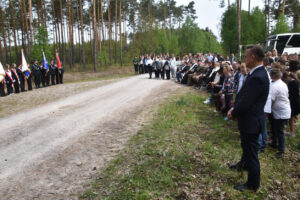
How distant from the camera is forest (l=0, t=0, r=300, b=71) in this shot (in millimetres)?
30312

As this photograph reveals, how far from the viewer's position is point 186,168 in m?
4.80

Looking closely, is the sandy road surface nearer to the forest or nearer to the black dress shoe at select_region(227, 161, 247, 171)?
the black dress shoe at select_region(227, 161, 247, 171)

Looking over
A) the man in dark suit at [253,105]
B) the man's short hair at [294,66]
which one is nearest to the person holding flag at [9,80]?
the man's short hair at [294,66]

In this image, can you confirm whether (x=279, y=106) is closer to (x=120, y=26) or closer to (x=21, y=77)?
(x=21, y=77)

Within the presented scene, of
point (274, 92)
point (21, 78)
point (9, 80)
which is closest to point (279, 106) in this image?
point (274, 92)

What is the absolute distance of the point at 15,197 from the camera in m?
3.86

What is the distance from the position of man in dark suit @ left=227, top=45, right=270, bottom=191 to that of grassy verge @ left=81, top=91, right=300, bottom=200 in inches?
32.0

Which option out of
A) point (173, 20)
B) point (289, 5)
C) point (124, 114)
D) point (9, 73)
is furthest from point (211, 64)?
point (173, 20)

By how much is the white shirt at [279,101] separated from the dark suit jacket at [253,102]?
6.70 feet

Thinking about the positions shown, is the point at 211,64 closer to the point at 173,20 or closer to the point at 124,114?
the point at 124,114

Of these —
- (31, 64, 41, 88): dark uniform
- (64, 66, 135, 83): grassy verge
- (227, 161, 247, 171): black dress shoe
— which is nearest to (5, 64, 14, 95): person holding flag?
(31, 64, 41, 88): dark uniform

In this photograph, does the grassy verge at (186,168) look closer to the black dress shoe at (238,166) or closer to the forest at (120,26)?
the black dress shoe at (238,166)

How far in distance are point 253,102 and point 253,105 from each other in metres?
0.07

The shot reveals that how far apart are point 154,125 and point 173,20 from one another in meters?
54.0
